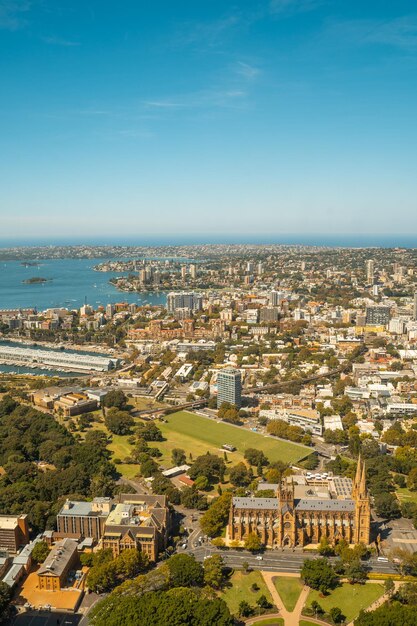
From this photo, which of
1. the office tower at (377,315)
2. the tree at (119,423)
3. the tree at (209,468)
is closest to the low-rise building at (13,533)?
the tree at (209,468)

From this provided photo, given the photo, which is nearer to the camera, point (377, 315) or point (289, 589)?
point (289, 589)

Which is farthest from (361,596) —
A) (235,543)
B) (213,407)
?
(213,407)

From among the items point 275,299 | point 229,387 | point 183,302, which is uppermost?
point 275,299

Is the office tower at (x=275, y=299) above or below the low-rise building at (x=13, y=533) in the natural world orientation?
above

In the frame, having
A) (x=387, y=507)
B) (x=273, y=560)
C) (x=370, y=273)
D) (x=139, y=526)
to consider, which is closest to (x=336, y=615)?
(x=273, y=560)

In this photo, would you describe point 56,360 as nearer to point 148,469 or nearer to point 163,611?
point 148,469

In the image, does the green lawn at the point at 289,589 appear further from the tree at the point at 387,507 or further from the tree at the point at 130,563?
the tree at the point at 387,507

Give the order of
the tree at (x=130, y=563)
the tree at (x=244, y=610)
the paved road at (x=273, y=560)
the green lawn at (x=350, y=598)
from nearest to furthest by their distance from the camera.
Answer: the tree at (x=244, y=610)
the green lawn at (x=350, y=598)
the tree at (x=130, y=563)
the paved road at (x=273, y=560)

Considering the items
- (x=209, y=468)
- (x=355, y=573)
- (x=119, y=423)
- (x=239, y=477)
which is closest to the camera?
(x=355, y=573)
